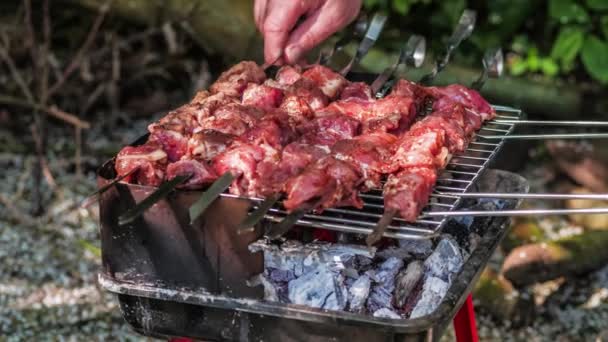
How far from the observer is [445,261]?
8.64 ft

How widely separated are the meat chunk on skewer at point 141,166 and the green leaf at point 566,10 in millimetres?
3911

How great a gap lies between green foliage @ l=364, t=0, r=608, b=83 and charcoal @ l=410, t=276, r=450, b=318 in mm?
3623

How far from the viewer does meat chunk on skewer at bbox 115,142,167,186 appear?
2520 mm

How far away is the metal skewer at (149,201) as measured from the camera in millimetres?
2193

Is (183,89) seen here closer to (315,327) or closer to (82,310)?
(82,310)

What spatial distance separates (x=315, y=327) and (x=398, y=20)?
451 cm

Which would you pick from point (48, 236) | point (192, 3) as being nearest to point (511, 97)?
point (192, 3)

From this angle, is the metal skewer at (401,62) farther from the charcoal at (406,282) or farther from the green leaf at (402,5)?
the green leaf at (402,5)

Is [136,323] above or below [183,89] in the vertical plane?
above

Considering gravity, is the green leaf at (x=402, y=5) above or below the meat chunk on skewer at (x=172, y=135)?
below

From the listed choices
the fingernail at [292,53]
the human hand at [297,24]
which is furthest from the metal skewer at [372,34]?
the fingernail at [292,53]

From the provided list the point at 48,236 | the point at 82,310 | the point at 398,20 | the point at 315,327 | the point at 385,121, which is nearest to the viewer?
the point at 315,327

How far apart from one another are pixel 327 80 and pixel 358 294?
99cm

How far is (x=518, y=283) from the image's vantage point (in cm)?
452
